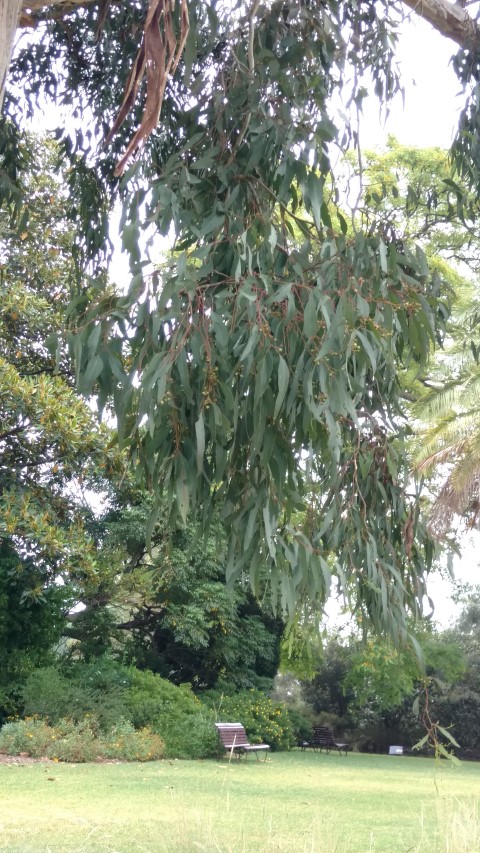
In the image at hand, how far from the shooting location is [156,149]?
18.5 ft

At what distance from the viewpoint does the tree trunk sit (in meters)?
3.28

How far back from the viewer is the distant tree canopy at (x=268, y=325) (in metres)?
3.33

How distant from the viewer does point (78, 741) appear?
40.7 feet

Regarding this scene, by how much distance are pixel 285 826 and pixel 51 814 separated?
194cm

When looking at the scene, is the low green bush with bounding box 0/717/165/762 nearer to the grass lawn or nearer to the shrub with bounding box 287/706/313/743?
the grass lawn

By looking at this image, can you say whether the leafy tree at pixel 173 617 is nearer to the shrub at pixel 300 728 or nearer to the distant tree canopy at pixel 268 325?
the shrub at pixel 300 728

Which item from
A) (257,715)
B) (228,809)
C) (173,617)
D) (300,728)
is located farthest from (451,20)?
(300,728)

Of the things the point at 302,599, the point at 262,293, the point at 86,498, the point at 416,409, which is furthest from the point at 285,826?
the point at 416,409

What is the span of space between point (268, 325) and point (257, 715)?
14.9 m

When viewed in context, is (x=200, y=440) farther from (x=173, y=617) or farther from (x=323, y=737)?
(x=323, y=737)

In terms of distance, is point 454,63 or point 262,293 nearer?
point 262,293

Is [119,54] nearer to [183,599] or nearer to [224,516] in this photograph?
[224,516]

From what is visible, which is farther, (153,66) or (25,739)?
(25,739)

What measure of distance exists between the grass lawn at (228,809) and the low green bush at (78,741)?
41 cm
